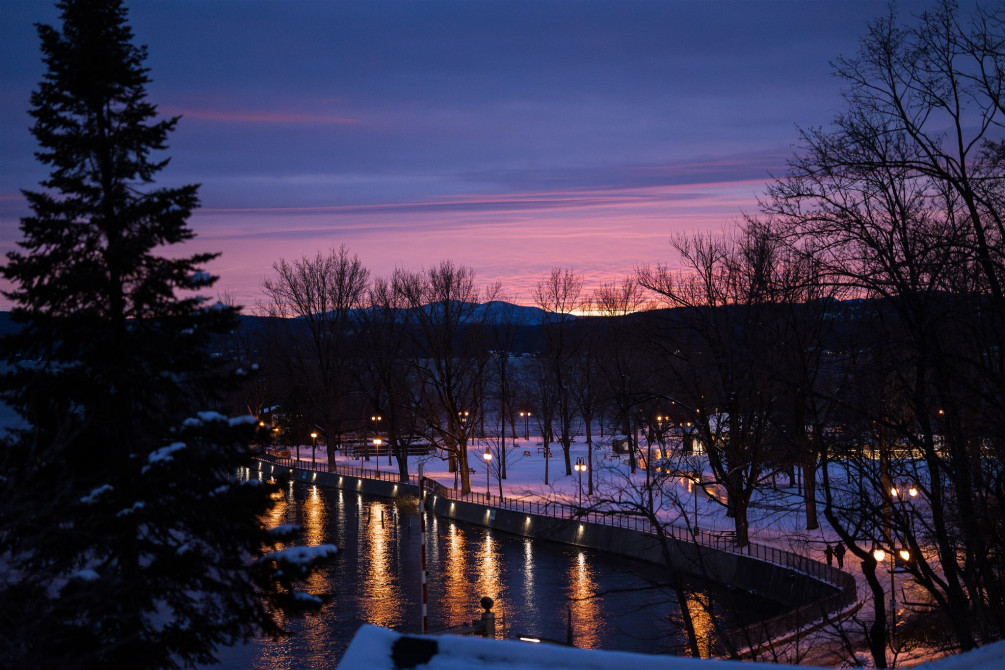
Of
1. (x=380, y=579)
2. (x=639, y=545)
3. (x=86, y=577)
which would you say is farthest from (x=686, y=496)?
(x=86, y=577)

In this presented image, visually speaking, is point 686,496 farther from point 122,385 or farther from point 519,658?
point 519,658

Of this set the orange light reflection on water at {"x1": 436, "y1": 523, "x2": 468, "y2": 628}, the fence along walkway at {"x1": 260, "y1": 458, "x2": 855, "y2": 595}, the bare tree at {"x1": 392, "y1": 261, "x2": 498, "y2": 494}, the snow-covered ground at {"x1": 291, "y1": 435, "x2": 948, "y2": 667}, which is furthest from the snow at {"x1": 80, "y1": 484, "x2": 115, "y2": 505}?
the bare tree at {"x1": 392, "y1": 261, "x2": 498, "y2": 494}

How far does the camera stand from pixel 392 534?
39156 millimetres

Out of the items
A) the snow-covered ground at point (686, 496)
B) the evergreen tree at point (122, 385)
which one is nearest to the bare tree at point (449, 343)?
the snow-covered ground at point (686, 496)

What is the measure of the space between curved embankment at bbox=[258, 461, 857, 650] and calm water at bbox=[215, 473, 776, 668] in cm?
68

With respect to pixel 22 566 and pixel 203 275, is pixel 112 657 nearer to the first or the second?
pixel 22 566

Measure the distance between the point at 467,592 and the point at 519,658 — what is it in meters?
22.6

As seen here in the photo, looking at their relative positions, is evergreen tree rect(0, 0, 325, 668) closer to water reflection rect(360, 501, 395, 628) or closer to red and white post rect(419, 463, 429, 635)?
red and white post rect(419, 463, 429, 635)

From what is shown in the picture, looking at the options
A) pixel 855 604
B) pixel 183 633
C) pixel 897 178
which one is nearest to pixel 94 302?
pixel 183 633

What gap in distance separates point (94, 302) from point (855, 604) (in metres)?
18.6

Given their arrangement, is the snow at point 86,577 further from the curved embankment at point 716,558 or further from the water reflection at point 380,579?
the water reflection at point 380,579

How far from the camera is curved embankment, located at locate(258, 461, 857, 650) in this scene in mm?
18853

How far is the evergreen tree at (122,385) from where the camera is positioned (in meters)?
12.4

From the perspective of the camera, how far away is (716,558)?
28.6m
